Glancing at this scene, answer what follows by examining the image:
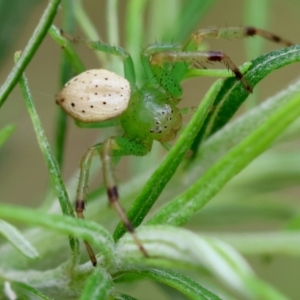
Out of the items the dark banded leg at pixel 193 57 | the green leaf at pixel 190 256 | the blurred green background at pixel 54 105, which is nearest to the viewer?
the green leaf at pixel 190 256

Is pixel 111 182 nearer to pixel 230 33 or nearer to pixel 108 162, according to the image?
pixel 108 162

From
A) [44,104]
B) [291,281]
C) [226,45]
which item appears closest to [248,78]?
[291,281]

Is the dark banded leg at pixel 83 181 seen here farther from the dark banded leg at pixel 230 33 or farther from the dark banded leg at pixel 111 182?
the dark banded leg at pixel 230 33

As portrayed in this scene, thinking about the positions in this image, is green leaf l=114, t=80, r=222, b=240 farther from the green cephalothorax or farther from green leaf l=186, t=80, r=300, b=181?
the green cephalothorax

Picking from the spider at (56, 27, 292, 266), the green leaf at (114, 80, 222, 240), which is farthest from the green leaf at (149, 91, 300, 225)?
the spider at (56, 27, 292, 266)

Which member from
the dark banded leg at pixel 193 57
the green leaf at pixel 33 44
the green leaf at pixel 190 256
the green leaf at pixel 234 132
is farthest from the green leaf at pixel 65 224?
the dark banded leg at pixel 193 57
